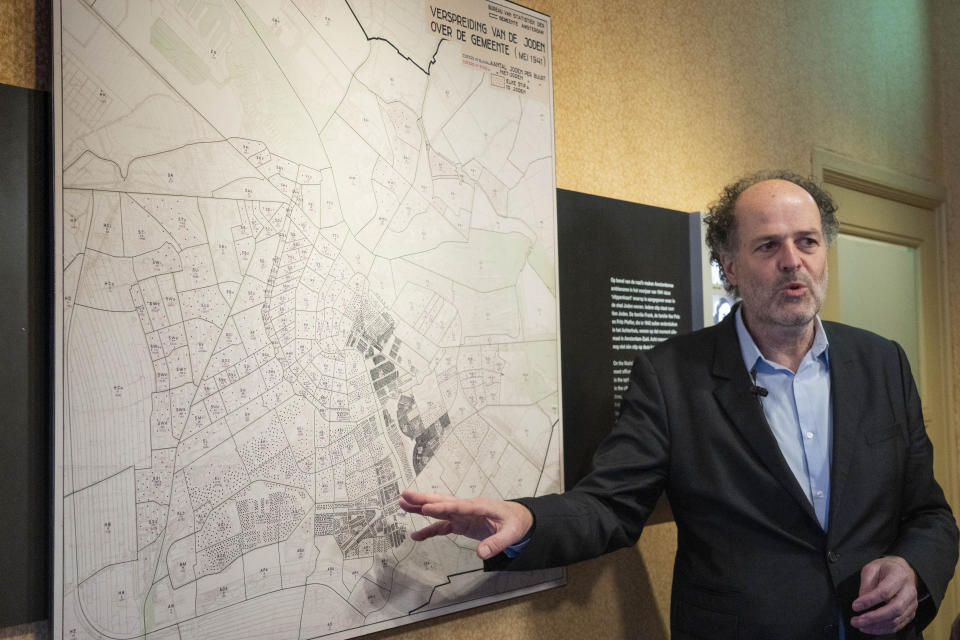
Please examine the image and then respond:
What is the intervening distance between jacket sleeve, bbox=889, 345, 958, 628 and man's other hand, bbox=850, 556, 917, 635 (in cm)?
5

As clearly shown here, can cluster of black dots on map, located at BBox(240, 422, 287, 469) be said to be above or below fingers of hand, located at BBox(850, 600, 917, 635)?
above

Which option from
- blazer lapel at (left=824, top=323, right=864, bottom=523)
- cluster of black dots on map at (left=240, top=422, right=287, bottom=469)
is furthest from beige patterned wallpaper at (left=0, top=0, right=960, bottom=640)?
blazer lapel at (left=824, top=323, right=864, bottom=523)

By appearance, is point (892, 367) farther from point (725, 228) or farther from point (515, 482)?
point (515, 482)

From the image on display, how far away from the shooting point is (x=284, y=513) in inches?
52.1

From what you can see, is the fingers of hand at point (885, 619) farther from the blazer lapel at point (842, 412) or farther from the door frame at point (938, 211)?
the door frame at point (938, 211)

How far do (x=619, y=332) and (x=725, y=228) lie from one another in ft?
1.22

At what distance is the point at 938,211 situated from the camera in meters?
3.34

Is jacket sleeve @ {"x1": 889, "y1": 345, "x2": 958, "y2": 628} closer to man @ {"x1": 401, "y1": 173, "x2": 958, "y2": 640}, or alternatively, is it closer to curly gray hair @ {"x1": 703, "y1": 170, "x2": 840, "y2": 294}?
man @ {"x1": 401, "y1": 173, "x2": 958, "y2": 640}

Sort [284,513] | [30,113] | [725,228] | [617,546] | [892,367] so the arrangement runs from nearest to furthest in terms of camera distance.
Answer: [30,113] → [284,513] → [617,546] → [892,367] → [725,228]

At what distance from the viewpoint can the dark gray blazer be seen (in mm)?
1517

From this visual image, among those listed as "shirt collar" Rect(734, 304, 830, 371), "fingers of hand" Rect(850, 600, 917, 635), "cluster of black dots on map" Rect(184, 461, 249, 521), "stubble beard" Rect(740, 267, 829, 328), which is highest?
"stubble beard" Rect(740, 267, 829, 328)

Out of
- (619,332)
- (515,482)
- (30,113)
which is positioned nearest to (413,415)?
(515,482)

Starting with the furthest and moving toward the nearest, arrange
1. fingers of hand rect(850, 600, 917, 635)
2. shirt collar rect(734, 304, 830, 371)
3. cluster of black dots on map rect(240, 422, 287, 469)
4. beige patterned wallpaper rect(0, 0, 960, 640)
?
beige patterned wallpaper rect(0, 0, 960, 640) → shirt collar rect(734, 304, 830, 371) → fingers of hand rect(850, 600, 917, 635) → cluster of black dots on map rect(240, 422, 287, 469)

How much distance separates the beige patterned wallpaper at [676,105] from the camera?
1783 millimetres
